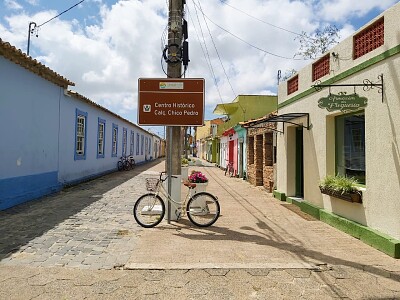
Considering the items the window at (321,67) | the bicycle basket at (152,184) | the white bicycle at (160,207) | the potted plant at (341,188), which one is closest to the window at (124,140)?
the white bicycle at (160,207)

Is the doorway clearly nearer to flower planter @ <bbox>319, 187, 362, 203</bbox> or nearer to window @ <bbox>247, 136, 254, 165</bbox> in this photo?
flower planter @ <bbox>319, 187, 362, 203</bbox>

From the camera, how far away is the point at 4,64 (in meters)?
7.57

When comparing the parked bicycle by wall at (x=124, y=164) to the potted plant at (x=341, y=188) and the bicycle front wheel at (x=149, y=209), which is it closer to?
the bicycle front wheel at (x=149, y=209)

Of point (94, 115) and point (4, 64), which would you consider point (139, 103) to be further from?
point (94, 115)

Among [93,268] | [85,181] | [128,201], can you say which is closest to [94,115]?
[85,181]

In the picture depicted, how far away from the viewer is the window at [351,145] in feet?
19.8

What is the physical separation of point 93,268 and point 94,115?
1204 cm

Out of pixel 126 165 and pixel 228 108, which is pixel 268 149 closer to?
pixel 126 165

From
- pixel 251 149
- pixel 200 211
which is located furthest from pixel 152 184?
pixel 251 149

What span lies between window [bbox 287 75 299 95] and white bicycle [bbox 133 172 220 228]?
14.8ft

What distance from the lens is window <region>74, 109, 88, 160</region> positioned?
12.7 meters

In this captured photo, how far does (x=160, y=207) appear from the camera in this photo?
6582 mm

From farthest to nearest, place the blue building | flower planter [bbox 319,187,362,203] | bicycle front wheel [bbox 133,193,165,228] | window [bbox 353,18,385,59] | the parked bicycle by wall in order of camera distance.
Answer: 1. the parked bicycle by wall
2. the blue building
3. bicycle front wheel [bbox 133,193,165,228]
4. flower planter [bbox 319,187,362,203]
5. window [bbox 353,18,385,59]

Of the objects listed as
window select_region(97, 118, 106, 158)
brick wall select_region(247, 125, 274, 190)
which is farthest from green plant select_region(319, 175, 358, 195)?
window select_region(97, 118, 106, 158)
